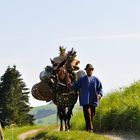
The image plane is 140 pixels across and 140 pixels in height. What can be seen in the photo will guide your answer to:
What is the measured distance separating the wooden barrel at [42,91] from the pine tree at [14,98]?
1869 inches

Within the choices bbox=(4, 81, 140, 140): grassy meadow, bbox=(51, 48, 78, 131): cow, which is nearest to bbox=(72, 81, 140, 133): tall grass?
bbox=(4, 81, 140, 140): grassy meadow

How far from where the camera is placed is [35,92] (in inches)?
1001

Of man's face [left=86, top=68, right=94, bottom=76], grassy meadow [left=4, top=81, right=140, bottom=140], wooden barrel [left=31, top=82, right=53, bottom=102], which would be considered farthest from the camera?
wooden barrel [left=31, top=82, right=53, bottom=102]

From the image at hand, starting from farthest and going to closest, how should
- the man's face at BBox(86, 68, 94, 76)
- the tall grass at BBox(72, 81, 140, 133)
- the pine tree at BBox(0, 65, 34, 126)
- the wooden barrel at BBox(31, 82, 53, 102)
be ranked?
the pine tree at BBox(0, 65, 34, 126), the wooden barrel at BBox(31, 82, 53, 102), the tall grass at BBox(72, 81, 140, 133), the man's face at BBox(86, 68, 94, 76)

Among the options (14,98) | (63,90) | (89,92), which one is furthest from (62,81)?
(14,98)

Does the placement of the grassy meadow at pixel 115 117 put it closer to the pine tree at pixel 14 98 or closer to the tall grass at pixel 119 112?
the tall grass at pixel 119 112

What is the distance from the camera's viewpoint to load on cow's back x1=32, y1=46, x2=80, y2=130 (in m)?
23.0

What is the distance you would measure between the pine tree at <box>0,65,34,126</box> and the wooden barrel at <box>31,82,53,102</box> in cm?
4747

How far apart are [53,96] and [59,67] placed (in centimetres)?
116

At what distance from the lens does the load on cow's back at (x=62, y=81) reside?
23.0 meters

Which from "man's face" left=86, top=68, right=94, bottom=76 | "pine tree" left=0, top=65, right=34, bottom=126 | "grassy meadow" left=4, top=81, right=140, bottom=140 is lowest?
"grassy meadow" left=4, top=81, right=140, bottom=140

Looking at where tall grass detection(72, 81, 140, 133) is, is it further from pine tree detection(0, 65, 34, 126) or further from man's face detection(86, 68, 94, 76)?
pine tree detection(0, 65, 34, 126)

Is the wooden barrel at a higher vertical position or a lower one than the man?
higher

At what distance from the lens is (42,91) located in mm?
24547
